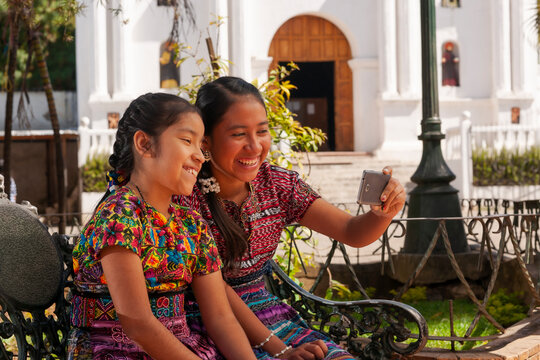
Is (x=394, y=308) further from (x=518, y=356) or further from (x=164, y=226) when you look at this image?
(x=518, y=356)

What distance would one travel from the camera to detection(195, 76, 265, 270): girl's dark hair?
2.97 metres

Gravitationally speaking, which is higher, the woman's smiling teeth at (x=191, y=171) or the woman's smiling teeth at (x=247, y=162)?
the woman's smiling teeth at (x=247, y=162)

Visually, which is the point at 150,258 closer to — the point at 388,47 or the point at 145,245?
the point at 145,245

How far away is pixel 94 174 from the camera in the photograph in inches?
667

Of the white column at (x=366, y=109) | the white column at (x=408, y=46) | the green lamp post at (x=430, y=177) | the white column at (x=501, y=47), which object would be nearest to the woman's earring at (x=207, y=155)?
the green lamp post at (x=430, y=177)

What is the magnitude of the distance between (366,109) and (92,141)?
7880mm

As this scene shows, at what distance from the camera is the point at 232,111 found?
2.96 m

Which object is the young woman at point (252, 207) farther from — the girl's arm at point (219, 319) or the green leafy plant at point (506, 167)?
the green leafy plant at point (506, 167)

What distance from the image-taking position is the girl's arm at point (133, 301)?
2.37 m

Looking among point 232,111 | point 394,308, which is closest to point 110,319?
point 232,111

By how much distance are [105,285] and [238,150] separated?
2.54ft

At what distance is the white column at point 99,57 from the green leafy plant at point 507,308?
14642mm

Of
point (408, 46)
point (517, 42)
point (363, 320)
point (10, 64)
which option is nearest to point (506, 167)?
point (408, 46)

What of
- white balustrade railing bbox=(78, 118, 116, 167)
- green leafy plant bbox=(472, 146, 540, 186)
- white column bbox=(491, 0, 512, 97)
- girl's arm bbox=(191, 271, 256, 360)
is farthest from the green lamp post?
white column bbox=(491, 0, 512, 97)
